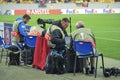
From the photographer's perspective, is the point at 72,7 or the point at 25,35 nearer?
the point at 25,35

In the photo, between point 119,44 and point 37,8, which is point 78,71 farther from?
point 37,8

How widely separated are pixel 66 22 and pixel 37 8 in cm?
4774

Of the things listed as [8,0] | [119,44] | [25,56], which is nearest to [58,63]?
[25,56]

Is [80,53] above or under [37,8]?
under

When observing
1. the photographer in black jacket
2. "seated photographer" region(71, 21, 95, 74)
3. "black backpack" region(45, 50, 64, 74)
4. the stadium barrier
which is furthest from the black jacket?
the stadium barrier

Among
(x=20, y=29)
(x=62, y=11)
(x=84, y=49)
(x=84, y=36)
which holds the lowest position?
(x=84, y=49)

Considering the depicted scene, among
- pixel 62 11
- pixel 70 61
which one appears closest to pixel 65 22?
pixel 70 61

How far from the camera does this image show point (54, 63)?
12688 mm

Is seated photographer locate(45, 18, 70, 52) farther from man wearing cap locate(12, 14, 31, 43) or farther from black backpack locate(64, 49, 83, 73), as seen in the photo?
man wearing cap locate(12, 14, 31, 43)

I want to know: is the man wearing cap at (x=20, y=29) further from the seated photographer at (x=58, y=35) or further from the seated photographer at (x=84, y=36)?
the seated photographer at (x=84, y=36)

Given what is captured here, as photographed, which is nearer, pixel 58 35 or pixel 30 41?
pixel 58 35

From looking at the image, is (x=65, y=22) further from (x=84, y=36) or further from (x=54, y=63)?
(x=54, y=63)

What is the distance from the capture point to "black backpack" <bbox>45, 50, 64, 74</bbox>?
500 inches

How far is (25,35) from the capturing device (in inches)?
579
